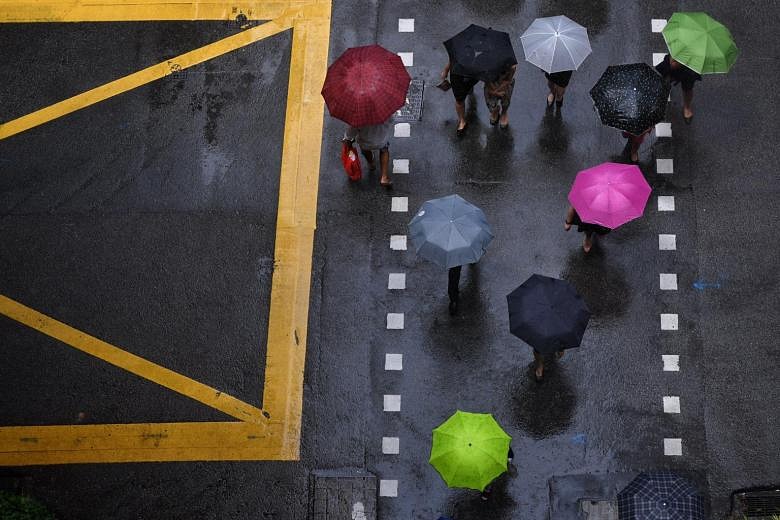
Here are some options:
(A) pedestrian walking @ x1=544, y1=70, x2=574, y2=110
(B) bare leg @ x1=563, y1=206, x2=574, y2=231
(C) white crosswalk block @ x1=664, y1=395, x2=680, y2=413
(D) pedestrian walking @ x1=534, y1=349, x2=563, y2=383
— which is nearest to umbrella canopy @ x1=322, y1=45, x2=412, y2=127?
(A) pedestrian walking @ x1=544, y1=70, x2=574, y2=110

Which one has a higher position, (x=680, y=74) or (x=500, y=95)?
(x=680, y=74)

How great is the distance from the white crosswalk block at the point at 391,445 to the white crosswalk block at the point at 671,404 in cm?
360

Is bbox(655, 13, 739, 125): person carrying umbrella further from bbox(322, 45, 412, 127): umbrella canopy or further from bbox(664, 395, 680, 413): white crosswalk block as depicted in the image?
bbox(664, 395, 680, 413): white crosswalk block

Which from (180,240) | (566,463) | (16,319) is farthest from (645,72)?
(16,319)

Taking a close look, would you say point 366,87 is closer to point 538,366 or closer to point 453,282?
point 453,282

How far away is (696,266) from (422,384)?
4.19 m

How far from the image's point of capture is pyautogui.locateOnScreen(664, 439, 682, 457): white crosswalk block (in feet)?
38.4

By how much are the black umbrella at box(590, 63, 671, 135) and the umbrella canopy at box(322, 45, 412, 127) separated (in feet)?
8.77

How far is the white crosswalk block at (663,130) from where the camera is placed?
43.3 ft

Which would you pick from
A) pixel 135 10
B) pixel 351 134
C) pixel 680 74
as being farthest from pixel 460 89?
pixel 135 10

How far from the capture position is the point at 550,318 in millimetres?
10547

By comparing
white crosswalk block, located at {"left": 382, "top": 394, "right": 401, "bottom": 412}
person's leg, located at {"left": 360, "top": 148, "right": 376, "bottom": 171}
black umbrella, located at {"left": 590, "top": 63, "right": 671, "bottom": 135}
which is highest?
black umbrella, located at {"left": 590, "top": 63, "right": 671, "bottom": 135}

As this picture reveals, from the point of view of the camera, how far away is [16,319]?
42.0ft

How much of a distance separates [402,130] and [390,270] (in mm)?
2250
